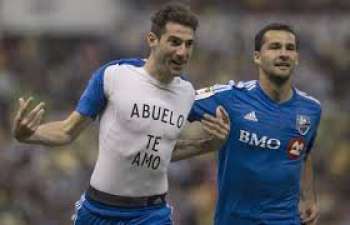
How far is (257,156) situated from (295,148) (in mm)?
310

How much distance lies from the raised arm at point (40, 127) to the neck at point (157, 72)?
1.76 feet

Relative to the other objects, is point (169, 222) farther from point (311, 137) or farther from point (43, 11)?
point (43, 11)

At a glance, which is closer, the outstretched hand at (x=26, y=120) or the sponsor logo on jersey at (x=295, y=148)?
the outstretched hand at (x=26, y=120)

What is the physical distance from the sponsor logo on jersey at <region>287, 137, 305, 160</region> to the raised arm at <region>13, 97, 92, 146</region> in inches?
67.6

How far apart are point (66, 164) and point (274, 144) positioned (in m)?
7.51

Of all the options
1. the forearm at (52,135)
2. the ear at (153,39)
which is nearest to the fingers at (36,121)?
the forearm at (52,135)

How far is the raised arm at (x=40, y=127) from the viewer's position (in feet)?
34.0

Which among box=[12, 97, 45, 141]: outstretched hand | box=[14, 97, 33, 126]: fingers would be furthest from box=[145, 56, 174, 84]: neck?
box=[14, 97, 33, 126]: fingers

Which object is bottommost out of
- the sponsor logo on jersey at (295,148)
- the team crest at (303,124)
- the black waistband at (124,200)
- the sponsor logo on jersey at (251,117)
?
the black waistband at (124,200)

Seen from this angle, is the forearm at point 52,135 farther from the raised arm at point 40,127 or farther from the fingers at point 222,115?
the fingers at point 222,115

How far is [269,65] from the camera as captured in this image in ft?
39.3

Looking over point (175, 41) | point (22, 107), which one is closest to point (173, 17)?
point (175, 41)

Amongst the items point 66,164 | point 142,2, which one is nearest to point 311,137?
point 66,164

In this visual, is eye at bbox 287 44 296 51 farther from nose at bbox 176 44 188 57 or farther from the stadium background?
the stadium background
